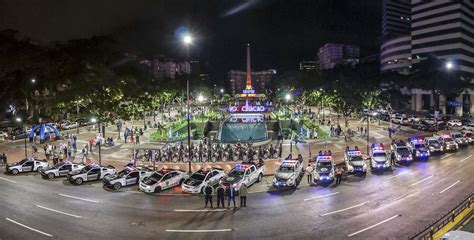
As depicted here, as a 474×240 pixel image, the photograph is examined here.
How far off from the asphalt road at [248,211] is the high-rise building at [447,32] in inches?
3075

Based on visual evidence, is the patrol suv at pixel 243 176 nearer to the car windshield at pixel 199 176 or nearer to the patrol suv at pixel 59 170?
the car windshield at pixel 199 176

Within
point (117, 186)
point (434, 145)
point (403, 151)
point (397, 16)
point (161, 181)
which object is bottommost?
point (117, 186)

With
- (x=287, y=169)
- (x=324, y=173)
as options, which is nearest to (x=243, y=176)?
(x=287, y=169)

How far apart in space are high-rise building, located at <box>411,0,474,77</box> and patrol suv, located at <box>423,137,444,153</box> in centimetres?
6204

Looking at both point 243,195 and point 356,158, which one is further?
point 356,158

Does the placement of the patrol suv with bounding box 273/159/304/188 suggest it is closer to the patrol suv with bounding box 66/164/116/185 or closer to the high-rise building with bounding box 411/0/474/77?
the patrol suv with bounding box 66/164/116/185

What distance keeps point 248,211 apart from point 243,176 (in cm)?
460

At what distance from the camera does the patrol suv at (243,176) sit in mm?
24000

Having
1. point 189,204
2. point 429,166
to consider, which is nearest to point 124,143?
point 189,204

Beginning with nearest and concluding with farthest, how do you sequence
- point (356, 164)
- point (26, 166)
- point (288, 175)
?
point (288, 175) < point (356, 164) < point (26, 166)

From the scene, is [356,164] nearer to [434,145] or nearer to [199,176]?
[199,176]

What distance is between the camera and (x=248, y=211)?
66.7ft

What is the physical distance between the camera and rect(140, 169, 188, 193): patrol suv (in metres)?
24.5

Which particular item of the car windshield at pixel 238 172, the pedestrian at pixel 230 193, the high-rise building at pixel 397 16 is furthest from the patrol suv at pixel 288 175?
the high-rise building at pixel 397 16
